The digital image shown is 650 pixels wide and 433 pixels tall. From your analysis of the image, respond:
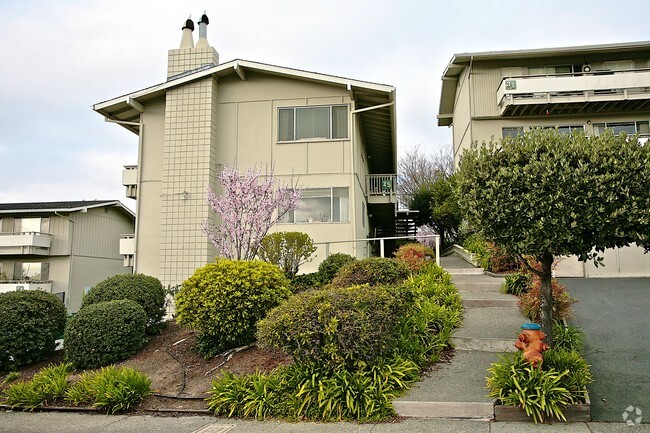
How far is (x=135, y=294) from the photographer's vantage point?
9859 mm

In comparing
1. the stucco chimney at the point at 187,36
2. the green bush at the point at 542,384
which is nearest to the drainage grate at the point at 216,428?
the green bush at the point at 542,384

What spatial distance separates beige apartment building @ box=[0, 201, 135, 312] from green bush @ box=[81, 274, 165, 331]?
15591 mm

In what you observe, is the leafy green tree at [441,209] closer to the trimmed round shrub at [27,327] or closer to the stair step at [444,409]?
the stair step at [444,409]

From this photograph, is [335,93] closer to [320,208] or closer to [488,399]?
[320,208]

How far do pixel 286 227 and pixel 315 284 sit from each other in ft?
12.2

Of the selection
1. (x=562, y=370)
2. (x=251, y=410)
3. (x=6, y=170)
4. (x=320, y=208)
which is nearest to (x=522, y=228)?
(x=562, y=370)

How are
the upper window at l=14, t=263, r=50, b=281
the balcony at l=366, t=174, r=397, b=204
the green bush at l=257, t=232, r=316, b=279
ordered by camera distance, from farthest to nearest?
the upper window at l=14, t=263, r=50, b=281 → the balcony at l=366, t=174, r=397, b=204 → the green bush at l=257, t=232, r=316, b=279

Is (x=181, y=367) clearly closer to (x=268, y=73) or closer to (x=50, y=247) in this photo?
(x=268, y=73)

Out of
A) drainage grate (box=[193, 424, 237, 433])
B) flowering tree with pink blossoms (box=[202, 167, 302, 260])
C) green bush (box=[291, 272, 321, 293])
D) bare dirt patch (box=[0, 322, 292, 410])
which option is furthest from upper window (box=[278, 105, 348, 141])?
drainage grate (box=[193, 424, 237, 433])

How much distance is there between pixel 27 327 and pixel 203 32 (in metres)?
12.1

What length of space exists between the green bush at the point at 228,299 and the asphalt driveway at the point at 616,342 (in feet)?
15.5

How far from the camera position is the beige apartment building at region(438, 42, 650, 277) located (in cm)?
1888

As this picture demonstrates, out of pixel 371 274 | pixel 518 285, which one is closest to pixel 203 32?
pixel 371 274

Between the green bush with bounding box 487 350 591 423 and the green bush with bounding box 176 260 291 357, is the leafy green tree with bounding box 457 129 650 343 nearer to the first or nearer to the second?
the green bush with bounding box 487 350 591 423
